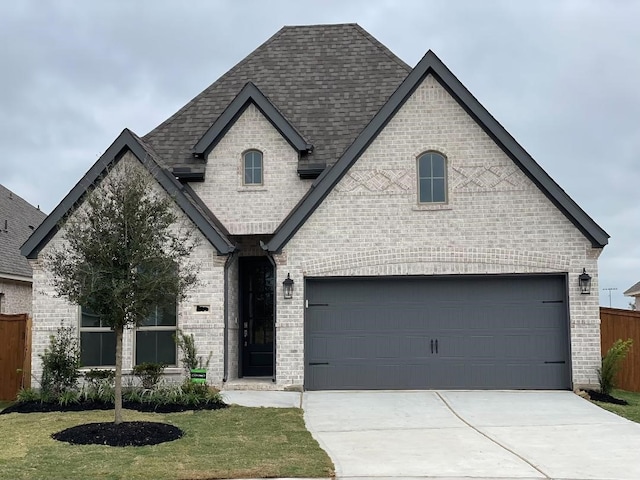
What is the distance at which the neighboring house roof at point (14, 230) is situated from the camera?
76.8ft

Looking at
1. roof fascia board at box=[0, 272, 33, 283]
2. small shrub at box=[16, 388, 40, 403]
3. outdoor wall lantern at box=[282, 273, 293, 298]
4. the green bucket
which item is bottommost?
small shrub at box=[16, 388, 40, 403]

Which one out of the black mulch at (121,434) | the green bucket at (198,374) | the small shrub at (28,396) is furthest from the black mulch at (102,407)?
the black mulch at (121,434)

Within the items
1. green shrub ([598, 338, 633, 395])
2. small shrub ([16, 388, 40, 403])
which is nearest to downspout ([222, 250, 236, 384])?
small shrub ([16, 388, 40, 403])

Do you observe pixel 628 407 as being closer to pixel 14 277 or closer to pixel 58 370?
pixel 58 370

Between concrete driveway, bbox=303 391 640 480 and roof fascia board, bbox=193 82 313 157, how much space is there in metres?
5.73

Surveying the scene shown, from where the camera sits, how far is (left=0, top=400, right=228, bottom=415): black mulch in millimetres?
12732

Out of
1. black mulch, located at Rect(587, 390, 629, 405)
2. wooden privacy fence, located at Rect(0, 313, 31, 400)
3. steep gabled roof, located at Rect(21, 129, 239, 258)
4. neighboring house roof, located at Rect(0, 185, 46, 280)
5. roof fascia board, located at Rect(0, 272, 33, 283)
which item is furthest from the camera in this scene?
neighboring house roof, located at Rect(0, 185, 46, 280)

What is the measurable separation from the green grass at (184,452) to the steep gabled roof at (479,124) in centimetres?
442

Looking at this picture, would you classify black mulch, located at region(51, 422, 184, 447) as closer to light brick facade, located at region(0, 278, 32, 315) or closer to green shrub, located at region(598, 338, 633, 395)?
green shrub, located at region(598, 338, 633, 395)

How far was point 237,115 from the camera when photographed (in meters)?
16.4

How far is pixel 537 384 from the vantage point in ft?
48.5

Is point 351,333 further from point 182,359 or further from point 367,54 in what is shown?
point 367,54

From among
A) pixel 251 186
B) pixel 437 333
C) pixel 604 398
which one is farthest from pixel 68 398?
pixel 604 398

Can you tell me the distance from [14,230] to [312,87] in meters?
14.2
